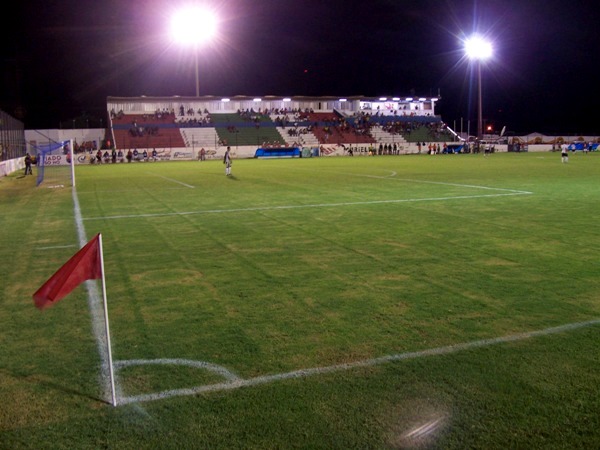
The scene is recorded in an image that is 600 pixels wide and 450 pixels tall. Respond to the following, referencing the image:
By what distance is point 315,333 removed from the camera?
218 inches

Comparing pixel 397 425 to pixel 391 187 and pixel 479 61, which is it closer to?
pixel 391 187

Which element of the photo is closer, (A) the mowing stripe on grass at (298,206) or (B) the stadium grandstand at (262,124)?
(A) the mowing stripe on grass at (298,206)

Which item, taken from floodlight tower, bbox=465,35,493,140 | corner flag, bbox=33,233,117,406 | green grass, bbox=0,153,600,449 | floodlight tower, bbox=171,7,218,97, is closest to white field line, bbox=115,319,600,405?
green grass, bbox=0,153,600,449

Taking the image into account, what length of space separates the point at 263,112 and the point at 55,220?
62244mm

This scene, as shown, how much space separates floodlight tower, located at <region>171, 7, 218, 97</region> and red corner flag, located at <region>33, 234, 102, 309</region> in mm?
51443

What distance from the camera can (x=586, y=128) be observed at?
98312 mm

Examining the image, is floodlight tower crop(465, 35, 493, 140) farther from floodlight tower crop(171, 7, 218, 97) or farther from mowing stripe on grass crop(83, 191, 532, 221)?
mowing stripe on grass crop(83, 191, 532, 221)

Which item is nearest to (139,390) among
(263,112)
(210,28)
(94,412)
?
(94,412)

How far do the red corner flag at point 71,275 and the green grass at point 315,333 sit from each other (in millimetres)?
841

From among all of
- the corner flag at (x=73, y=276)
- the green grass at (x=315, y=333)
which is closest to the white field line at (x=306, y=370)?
the green grass at (x=315, y=333)

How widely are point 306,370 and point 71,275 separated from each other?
1.96 meters

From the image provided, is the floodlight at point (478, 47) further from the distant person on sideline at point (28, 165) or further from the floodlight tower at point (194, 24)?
the distant person on sideline at point (28, 165)

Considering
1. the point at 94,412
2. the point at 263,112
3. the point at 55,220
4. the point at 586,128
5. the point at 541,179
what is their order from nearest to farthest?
the point at 94,412 < the point at 55,220 < the point at 541,179 < the point at 263,112 < the point at 586,128

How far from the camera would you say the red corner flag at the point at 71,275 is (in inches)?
151
